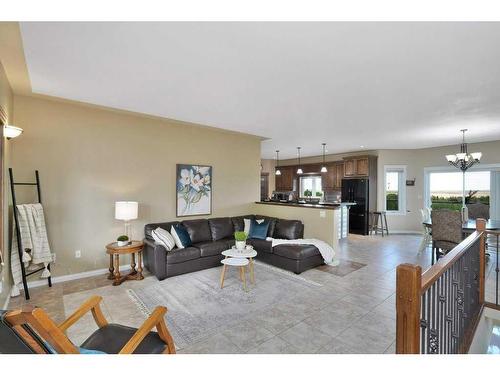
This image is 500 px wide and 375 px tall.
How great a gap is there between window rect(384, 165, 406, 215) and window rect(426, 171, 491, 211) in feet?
2.17

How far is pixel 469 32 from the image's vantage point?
1.95 m

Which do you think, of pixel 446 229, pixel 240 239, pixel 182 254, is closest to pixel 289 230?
pixel 240 239

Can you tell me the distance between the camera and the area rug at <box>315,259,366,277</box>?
13.7 feet

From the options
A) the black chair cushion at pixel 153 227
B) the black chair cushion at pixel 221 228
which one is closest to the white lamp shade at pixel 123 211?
the black chair cushion at pixel 153 227

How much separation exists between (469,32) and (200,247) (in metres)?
4.05

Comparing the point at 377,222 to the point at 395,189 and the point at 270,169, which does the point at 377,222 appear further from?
the point at 270,169

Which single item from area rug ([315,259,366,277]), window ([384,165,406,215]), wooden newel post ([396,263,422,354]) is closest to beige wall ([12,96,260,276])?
area rug ([315,259,366,277])

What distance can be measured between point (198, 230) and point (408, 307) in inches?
153

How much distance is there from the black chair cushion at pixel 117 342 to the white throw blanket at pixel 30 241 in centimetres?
231

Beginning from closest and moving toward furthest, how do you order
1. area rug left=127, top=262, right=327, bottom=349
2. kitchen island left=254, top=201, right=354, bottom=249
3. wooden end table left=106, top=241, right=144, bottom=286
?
area rug left=127, top=262, right=327, bottom=349
wooden end table left=106, top=241, right=144, bottom=286
kitchen island left=254, top=201, right=354, bottom=249

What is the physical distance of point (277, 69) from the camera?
2.64 metres

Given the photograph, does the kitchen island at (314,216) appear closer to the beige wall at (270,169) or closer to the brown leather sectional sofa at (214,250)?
the brown leather sectional sofa at (214,250)

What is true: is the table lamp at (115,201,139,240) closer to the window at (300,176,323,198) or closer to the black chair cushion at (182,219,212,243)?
the black chair cushion at (182,219,212,243)
